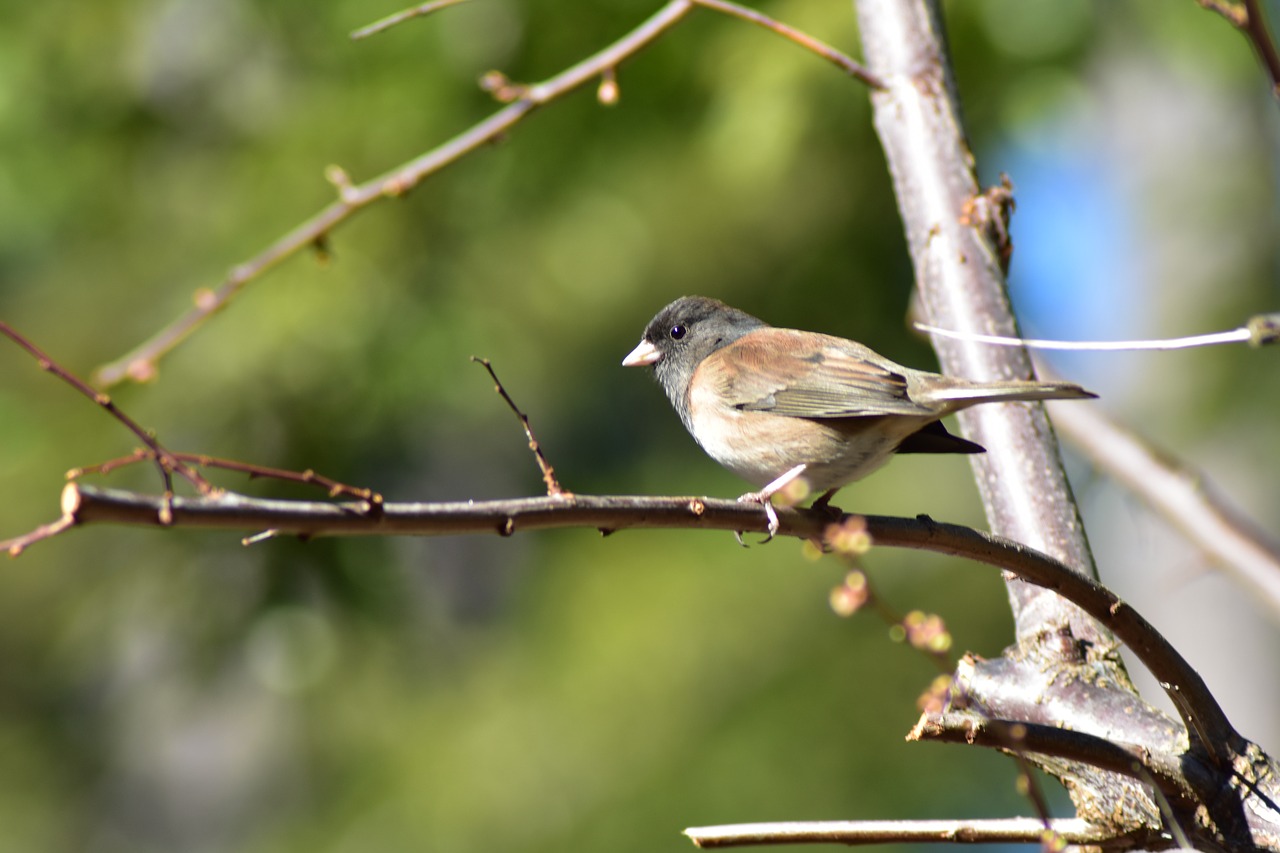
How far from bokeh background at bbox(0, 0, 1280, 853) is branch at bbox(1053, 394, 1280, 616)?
605mm

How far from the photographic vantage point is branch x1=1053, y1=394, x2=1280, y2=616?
2.63m

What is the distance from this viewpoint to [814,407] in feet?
7.77

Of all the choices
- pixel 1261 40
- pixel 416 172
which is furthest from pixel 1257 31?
pixel 416 172

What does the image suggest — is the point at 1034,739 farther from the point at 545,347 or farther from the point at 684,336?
the point at 545,347

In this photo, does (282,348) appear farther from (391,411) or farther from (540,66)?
(540,66)

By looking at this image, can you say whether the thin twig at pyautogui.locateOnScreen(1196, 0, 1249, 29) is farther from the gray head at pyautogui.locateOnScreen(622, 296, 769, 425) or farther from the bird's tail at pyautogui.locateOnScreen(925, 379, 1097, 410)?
the gray head at pyautogui.locateOnScreen(622, 296, 769, 425)

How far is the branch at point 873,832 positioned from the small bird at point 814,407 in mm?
628

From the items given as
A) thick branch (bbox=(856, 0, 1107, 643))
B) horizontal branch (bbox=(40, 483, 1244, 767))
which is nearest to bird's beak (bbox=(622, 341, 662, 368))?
thick branch (bbox=(856, 0, 1107, 643))

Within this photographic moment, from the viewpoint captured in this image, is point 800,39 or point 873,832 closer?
point 873,832

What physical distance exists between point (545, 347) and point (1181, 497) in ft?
10.3

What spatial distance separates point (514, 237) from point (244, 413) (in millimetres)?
1218

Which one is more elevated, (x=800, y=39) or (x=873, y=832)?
(x=800, y=39)

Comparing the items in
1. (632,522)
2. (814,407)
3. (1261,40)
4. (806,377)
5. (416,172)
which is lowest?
(632,522)

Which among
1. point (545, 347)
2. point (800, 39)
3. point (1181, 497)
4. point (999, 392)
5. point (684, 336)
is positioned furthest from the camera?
point (545, 347)
